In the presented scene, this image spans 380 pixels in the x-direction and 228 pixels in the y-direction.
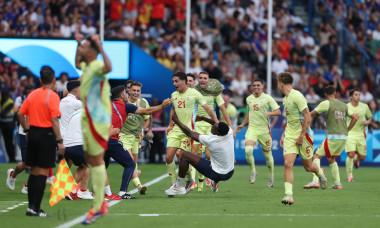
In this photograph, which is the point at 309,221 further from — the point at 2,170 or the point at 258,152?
the point at 258,152

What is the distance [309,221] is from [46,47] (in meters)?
16.3

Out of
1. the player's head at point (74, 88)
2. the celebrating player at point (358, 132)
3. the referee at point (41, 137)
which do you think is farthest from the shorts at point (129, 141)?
the celebrating player at point (358, 132)

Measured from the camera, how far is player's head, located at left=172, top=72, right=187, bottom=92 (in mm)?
15203

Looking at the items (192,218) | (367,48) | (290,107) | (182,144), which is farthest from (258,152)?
(192,218)

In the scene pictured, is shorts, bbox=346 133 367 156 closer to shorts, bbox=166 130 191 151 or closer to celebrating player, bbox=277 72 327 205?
shorts, bbox=166 130 191 151

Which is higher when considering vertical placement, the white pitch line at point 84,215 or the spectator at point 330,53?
the spectator at point 330,53

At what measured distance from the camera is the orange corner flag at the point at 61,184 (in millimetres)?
11664

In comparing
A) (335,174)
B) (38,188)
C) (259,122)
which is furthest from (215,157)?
(259,122)

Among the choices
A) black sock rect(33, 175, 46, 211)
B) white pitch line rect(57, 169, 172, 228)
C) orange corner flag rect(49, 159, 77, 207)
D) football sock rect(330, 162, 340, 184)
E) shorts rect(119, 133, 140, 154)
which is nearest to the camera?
white pitch line rect(57, 169, 172, 228)

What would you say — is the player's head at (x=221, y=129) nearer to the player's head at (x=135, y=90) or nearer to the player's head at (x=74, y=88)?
the player's head at (x=74, y=88)

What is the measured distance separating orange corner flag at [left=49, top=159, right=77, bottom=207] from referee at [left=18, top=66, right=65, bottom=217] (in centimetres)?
37

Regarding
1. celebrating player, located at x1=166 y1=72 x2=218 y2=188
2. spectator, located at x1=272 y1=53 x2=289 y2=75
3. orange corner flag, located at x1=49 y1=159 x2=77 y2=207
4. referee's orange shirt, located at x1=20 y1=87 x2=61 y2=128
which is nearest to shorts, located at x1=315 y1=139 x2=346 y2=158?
celebrating player, located at x1=166 y1=72 x2=218 y2=188

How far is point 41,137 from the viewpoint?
11305mm

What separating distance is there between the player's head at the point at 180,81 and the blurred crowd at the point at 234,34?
1204 cm
